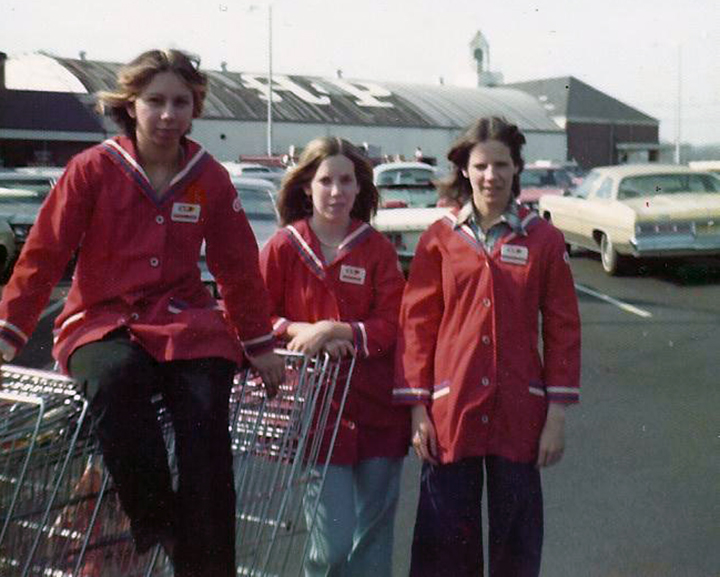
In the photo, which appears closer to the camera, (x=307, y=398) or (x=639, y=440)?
(x=307, y=398)

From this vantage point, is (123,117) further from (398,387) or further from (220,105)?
(220,105)

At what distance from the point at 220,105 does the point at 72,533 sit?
50.3 metres

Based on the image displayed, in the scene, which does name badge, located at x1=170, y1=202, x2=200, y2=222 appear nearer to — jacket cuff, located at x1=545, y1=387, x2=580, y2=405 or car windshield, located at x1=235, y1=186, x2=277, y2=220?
jacket cuff, located at x1=545, y1=387, x2=580, y2=405

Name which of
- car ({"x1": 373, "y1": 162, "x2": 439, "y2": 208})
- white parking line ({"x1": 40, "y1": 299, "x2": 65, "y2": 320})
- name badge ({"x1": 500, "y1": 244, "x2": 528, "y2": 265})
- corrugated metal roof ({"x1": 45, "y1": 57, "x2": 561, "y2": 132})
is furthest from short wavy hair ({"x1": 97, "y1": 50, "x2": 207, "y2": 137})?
corrugated metal roof ({"x1": 45, "y1": 57, "x2": 561, "y2": 132})

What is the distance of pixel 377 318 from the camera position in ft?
12.0

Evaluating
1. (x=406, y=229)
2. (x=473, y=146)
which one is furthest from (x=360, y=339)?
(x=406, y=229)

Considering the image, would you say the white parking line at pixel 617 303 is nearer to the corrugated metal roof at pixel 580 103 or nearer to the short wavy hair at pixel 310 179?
the short wavy hair at pixel 310 179

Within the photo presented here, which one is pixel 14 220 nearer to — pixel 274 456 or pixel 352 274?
pixel 352 274

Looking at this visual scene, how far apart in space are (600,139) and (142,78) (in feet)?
228

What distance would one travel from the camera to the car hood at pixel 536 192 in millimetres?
20734

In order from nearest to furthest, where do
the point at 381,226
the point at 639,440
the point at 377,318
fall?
the point at 377,318
the point at 639,440
the point at 381,226

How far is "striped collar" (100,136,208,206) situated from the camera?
3002 mm

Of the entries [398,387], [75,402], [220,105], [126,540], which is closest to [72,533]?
[126,540]

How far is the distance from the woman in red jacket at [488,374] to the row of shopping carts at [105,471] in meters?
0.34
